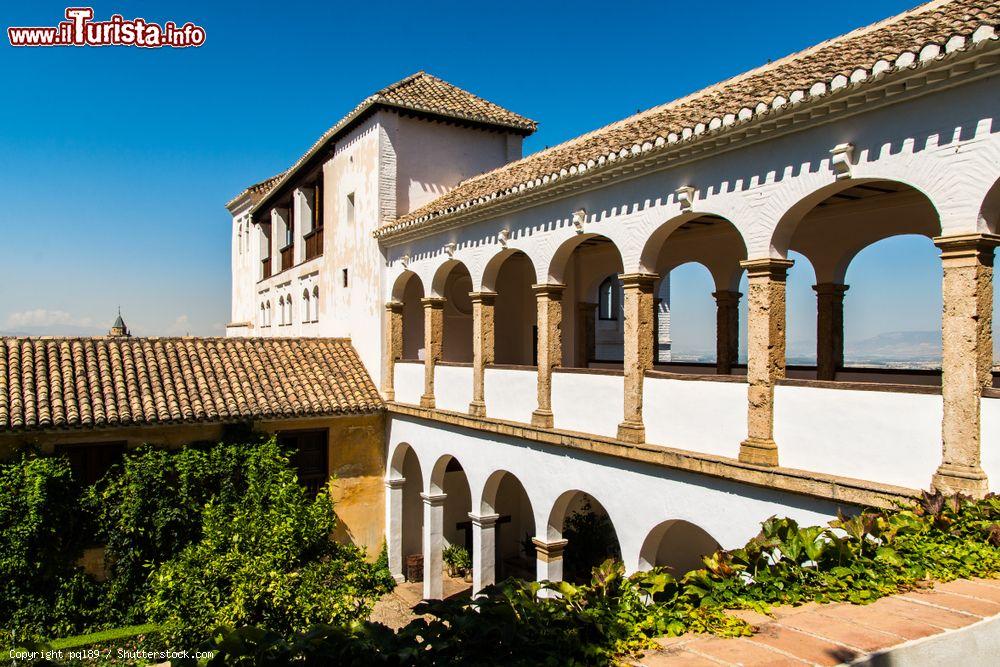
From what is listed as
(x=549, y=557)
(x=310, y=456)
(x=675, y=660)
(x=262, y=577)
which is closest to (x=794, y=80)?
(x=675, y=660)

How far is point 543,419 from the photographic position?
1122 centimetres

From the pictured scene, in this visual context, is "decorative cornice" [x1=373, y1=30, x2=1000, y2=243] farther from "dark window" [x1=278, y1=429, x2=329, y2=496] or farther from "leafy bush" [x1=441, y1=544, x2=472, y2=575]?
"leafy bush" [x1=441, y1=544, x2=472, y2=575]

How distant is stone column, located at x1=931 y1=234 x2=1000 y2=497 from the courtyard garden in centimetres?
71

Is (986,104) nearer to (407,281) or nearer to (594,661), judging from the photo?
(594,661)

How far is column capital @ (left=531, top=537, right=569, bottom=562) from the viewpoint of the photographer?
11.1 metres

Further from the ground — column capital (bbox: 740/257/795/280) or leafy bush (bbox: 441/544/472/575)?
column capital (bbox: 740/257/795/280)

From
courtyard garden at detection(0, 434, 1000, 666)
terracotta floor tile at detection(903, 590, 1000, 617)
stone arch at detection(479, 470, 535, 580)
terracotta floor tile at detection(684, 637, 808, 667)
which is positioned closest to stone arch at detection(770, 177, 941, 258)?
courtyard garden at detection(0, 434, 1000, 666)

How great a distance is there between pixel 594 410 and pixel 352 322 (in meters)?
9.40

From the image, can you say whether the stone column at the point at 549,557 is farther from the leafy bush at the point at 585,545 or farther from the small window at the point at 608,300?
the small window at the point at 608,300

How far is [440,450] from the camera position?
46.7ft

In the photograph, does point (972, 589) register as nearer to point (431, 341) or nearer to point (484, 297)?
point (484, 297)

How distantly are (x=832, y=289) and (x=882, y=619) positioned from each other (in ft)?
29.6

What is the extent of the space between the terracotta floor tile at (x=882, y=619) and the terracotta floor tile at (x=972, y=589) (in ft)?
1.64

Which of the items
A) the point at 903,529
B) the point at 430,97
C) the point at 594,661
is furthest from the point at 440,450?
the point at 594,661
